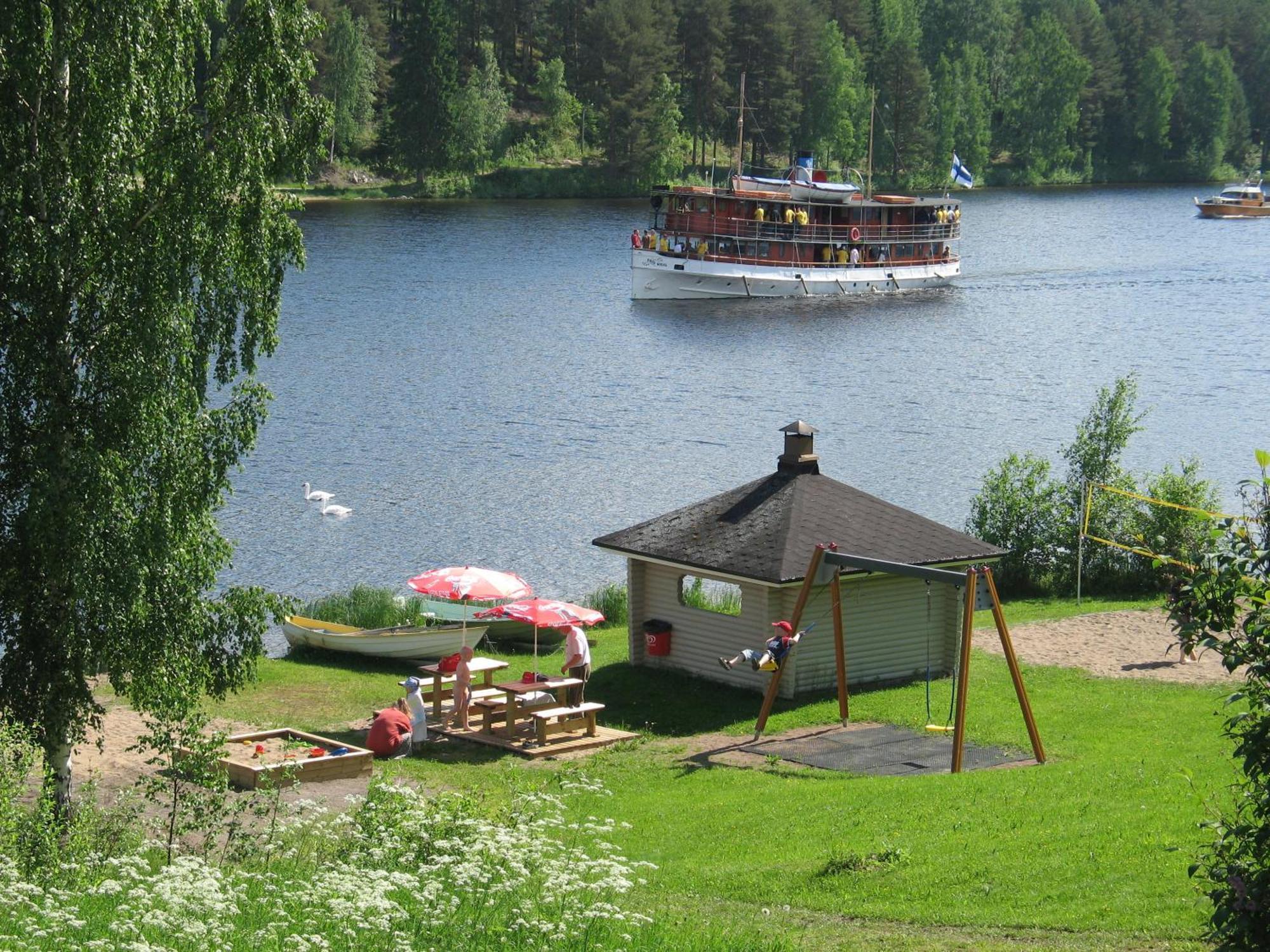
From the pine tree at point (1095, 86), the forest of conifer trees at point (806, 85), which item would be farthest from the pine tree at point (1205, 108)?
the pine tree at point (1095, 86)

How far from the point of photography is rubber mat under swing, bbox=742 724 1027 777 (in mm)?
19328

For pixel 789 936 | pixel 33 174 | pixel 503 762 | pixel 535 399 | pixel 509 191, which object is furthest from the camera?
pixel 509 191

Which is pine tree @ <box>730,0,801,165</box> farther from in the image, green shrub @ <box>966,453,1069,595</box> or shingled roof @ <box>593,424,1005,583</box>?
shingled roof @ <box>593,424,1005,583</box>

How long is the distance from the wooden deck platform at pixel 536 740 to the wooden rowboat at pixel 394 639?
405 cm

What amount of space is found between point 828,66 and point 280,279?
124246 millimetres

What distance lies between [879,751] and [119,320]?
10.5 m

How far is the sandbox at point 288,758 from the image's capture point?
60.4 feet

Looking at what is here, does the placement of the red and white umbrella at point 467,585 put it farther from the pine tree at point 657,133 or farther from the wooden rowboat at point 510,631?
the pine tree at point 657,133

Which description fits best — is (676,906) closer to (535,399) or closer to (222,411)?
(222,411)

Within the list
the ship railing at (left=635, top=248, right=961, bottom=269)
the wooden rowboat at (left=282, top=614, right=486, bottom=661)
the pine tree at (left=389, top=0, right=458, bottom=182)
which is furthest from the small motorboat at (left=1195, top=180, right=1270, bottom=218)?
the wooden rowboat at (left=282, top=614, right=486, bottom=661)

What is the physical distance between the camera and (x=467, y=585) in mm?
22828

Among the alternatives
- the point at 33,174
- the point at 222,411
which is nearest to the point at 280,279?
the point at 222,411

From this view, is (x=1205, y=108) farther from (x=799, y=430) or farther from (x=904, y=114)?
(x=799, y=430)

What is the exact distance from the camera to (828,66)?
443ft
